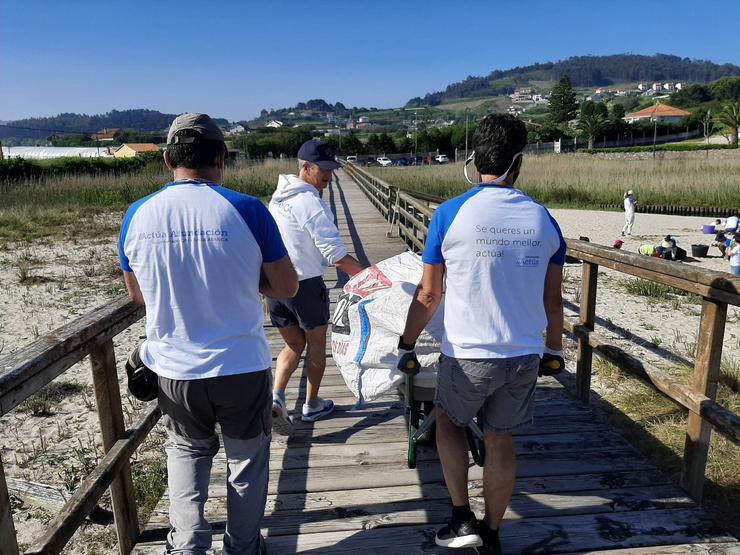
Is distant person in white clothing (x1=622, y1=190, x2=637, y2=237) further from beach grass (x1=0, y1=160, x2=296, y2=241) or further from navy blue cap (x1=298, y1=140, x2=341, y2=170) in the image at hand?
navy blue cap (x1=298, y1=140, x2=341, y2=170)

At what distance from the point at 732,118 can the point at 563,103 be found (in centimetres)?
2974

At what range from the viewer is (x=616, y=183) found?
2497cm

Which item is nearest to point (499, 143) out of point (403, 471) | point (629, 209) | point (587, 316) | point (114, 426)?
point (403, 471)

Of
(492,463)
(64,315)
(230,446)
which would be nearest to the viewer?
(230,446)

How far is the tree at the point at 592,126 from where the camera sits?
68.8 metres

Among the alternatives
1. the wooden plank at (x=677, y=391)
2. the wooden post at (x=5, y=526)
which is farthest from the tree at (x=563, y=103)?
the wooden post at (x=5, y=526)

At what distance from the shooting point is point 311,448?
3.18 m

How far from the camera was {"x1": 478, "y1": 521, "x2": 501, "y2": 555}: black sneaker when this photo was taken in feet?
7.30

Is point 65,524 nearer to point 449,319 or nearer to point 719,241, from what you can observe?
point 449,319

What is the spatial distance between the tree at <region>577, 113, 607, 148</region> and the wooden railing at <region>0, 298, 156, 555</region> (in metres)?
72.8

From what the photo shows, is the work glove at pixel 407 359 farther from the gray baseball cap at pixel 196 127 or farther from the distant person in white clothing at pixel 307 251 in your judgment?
the gray baseball cap at pixel 196 127

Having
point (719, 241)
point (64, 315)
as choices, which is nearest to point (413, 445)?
point (64, 315)

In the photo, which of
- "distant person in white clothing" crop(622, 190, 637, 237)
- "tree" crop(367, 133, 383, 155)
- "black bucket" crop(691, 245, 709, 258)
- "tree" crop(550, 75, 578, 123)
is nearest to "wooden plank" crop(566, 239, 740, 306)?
"black bucket" crop(691, 245, 709, 258)

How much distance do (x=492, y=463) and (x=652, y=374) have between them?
→ 1.21m
